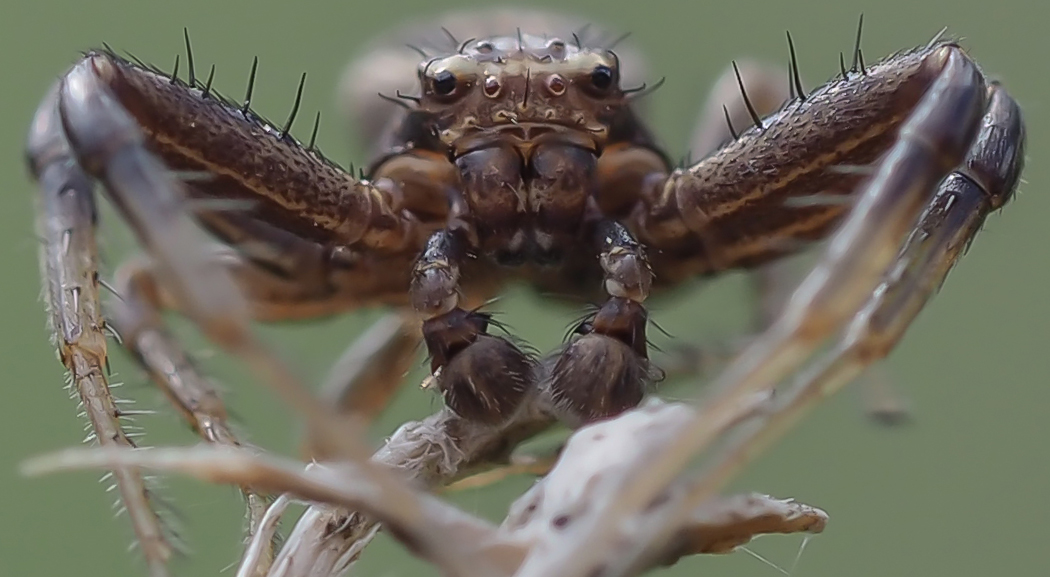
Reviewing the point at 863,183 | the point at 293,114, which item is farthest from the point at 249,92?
the point at 863,183

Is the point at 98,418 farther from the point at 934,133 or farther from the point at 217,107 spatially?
the point at 934,133

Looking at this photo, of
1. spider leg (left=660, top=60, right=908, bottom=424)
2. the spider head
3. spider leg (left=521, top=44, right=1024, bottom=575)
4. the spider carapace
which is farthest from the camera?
spider leg (left=660, top=60, right=908, bottom=424)

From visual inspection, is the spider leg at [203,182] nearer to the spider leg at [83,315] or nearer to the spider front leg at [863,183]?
the spider leg at [83,315]

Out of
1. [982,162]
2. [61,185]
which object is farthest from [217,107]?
[982,162]

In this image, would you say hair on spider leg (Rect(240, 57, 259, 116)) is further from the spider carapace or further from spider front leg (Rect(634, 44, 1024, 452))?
spider front leg (Rect(634, 44, 1024, 452))

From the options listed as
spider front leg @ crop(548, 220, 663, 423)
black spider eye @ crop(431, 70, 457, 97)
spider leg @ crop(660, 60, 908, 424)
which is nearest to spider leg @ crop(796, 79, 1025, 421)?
spider front leg @ crop(548, 220, 663, 423)

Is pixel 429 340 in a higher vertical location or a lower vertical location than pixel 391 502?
higher
